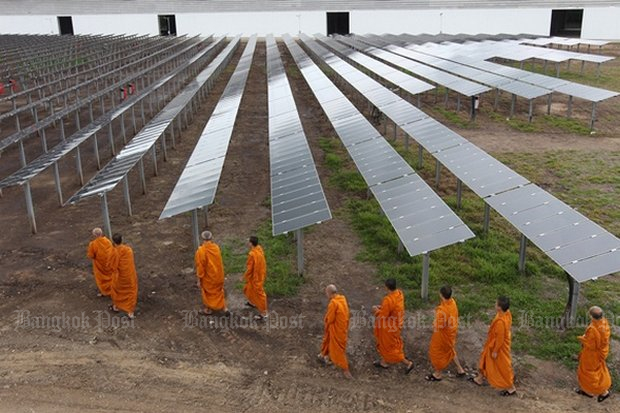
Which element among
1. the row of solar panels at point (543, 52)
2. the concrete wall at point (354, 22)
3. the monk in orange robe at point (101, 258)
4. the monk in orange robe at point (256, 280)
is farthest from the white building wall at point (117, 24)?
the monk in orange robe at point (256, 280)

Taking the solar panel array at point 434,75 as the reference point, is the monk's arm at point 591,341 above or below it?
below

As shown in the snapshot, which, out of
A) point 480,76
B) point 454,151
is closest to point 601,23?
point 480,76

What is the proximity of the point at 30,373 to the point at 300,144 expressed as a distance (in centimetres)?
833

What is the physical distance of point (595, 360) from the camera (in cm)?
742

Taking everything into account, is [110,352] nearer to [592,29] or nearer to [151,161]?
[151,161]

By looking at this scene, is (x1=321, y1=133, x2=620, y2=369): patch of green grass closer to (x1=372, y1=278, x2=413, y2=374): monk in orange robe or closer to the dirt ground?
the dirt ground

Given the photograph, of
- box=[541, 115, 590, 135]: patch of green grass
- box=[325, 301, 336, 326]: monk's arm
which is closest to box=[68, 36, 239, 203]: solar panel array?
box=[325, 301, 336, 326]: monk's arm

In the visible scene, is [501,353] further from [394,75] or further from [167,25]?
[167,25]

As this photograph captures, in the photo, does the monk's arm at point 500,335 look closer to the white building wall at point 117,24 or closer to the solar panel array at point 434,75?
the solar panel array at point 434,75

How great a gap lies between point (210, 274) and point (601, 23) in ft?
178

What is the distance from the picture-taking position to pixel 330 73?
33.4m

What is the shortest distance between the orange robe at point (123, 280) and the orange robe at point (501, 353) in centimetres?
565

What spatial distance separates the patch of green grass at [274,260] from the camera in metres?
10.7

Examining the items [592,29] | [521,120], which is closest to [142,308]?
[521,120]
